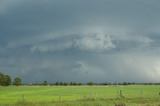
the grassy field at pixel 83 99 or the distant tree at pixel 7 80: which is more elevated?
the distant tree at pixel 7 80

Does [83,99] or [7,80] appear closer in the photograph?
[83,99]

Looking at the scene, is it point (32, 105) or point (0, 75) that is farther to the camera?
point (0, 75)

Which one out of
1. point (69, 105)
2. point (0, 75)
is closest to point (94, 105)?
point (69, 105)

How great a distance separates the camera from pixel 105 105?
21.1m

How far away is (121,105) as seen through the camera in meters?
22.6

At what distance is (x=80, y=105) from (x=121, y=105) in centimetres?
466

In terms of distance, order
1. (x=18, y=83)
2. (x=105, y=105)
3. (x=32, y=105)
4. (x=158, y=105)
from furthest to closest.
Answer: (x=18, y=83) < (x=32, y=105) < (x=158, y=105) < (x=105, y=105)

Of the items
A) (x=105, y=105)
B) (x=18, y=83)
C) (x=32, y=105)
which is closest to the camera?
(x=105, y=105)

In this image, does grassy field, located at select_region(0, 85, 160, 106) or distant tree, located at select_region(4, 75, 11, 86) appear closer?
grassy field, located at select_region(0, 85, 160, 106)

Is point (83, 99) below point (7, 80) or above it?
below

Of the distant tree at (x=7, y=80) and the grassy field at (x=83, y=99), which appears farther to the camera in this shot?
the distant tree at (x=7, y=80)

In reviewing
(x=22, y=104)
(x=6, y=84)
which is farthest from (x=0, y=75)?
(x=22, y=104)

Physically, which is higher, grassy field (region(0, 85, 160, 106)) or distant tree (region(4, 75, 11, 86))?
distant tree (region(4, 75, 11, 86))

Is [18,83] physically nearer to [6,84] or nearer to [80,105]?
[6,84]
